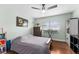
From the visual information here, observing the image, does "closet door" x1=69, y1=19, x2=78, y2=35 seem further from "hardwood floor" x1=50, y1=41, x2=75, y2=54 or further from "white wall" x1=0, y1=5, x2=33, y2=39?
"white wall" x1=0, y1=5, x2=33, y2=39

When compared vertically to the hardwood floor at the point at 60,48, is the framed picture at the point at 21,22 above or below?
above

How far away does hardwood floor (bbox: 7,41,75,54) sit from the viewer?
101 centimetres

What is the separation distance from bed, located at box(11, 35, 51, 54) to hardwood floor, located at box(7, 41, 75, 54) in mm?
67

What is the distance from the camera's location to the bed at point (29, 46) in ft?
3.24

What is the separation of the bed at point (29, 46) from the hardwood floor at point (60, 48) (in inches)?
3.1

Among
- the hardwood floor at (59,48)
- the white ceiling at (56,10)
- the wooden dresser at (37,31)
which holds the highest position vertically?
the white ceiling at (56,10)

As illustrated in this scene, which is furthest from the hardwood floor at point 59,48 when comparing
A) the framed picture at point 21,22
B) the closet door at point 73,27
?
the framed picture at point 21,22

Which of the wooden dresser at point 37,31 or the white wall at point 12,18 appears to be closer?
the white wall at point 12,18

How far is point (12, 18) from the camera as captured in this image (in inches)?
39.6

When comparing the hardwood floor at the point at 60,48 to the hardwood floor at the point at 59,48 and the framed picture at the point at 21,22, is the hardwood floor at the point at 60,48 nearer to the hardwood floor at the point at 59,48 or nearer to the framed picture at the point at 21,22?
the hardwood floor at the point at 59,48

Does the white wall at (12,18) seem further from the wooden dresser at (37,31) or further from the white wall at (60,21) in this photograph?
the white wall at (60,21)
